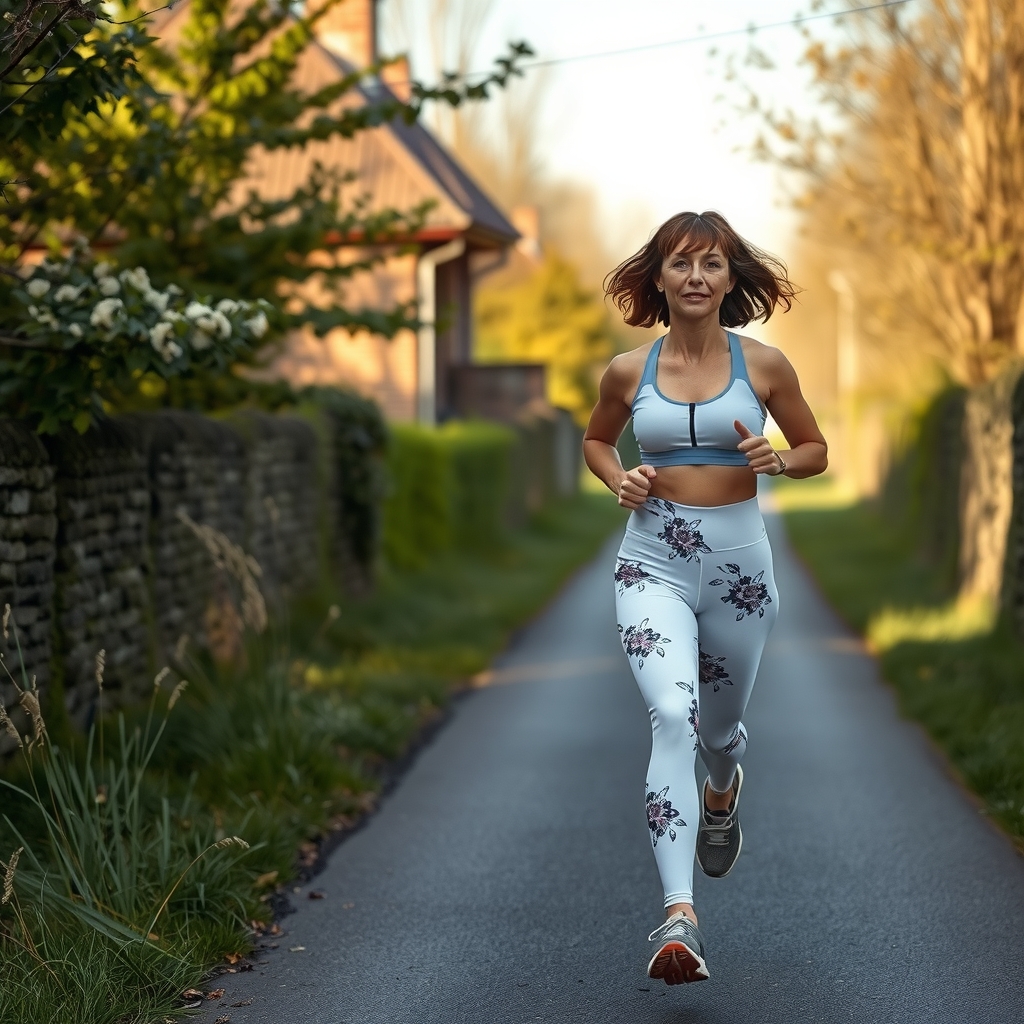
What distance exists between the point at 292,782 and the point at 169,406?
4.23 meters

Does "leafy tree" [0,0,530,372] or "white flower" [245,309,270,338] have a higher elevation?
"leafy tree" [0,0,530,372]

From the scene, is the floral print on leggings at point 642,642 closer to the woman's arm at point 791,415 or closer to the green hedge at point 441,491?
the woman's arm at point 791,415

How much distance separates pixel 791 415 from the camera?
471 centimetres

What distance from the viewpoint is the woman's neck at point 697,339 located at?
4668mm

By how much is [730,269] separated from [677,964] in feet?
6.71

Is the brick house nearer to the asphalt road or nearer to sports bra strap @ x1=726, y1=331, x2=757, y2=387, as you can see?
the asphalt road

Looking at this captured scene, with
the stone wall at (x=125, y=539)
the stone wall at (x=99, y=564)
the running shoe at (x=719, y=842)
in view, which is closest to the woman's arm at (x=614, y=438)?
the running shoe at (x=719, y=842)

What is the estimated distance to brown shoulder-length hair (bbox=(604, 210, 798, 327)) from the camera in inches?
184

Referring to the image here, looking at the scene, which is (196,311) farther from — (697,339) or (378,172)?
(378,172)

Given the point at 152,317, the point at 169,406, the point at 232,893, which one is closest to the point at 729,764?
the point at 232,893

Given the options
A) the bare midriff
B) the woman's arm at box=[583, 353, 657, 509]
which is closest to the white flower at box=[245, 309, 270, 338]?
the woman's arm at box=[583, 353, 657, 509]

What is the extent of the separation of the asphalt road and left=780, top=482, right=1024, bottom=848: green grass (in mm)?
171

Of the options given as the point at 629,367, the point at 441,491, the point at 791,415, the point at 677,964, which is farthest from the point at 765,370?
the point at 441,491

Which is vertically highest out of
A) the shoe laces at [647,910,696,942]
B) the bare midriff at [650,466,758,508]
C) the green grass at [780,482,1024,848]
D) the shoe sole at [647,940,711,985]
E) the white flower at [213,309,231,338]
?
the white flower at [213,309,231,338]
